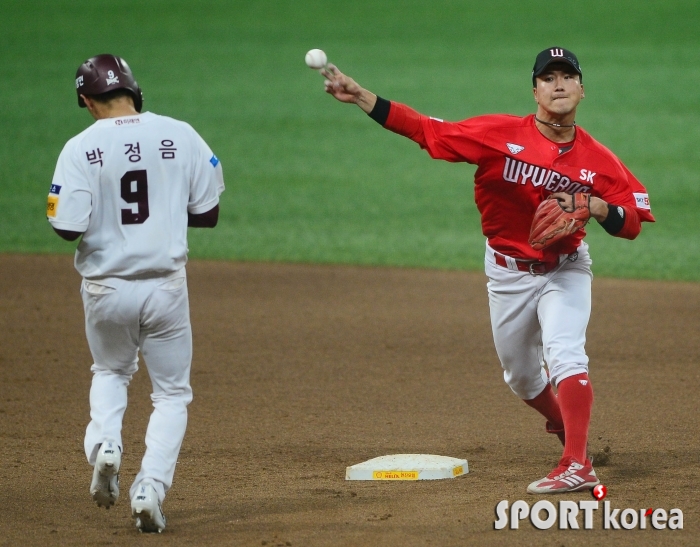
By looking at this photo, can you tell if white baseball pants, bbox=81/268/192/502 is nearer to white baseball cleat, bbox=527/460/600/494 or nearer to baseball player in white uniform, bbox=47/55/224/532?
baseball player in white uniform, bbox=47/55/224/532

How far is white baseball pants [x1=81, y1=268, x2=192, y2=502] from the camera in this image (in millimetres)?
4188

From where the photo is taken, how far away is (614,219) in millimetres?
4785

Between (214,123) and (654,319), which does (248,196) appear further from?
(654,319)

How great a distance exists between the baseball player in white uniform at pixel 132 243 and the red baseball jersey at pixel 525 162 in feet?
3.96

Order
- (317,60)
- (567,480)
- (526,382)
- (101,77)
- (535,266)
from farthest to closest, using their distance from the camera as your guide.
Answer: (526,382), (535,266), (317,60), (567,480), (101,77)

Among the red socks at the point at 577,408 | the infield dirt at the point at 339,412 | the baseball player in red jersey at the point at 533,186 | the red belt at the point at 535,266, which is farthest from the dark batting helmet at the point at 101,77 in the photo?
the red socks at the point at 577,408

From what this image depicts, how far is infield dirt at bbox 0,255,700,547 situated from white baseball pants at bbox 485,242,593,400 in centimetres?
49

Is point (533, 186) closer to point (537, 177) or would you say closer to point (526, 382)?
point (537, 177)

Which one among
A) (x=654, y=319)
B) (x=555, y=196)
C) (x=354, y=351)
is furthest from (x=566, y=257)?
(x=654, y=319)

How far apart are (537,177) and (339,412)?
6.79 feet

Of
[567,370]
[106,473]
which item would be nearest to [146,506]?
[106,473]

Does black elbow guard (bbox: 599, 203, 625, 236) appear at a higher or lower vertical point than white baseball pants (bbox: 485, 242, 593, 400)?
higher

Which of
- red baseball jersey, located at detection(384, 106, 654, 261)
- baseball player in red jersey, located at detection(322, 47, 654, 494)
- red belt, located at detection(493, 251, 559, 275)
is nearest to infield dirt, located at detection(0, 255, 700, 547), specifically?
baseball player in red jersey, located at detection(322, 47, 654, 494)

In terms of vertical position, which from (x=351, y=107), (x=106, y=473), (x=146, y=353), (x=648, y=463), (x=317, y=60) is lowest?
(x=648, y=463)
